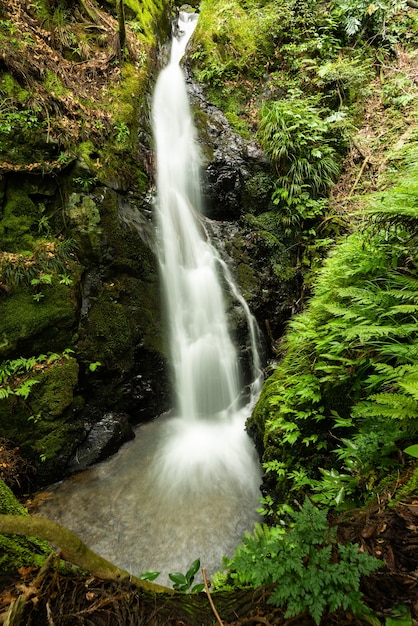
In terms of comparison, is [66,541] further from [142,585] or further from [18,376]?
[18,376]

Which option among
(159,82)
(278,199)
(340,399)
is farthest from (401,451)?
(159,82)

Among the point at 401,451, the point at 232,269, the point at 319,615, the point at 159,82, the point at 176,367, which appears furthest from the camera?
the point at 159,82

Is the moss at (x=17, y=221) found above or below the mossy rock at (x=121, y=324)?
above

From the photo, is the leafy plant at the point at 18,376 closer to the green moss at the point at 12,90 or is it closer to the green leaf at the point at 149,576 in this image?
the green leaf at the point at 149,576

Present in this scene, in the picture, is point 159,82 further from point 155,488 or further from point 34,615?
point 34,615

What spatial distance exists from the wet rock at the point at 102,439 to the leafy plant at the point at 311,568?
3750 mm

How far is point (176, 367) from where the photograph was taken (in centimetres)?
575

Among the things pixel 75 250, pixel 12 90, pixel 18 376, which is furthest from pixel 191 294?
pixel 12 90

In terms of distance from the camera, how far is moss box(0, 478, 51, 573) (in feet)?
3.99

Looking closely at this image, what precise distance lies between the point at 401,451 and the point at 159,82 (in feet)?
31.9

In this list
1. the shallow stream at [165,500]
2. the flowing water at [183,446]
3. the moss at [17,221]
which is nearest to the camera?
the shallow stream at [165,500]

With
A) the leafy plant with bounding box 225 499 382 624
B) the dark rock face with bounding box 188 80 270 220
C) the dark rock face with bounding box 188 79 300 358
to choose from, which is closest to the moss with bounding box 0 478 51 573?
the leafy plant with bounding box 225 499 382 624

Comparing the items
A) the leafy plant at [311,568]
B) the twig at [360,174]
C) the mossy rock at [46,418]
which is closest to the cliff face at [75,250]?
the mossy rock at [46,418]

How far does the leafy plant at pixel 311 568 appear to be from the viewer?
112 cm
